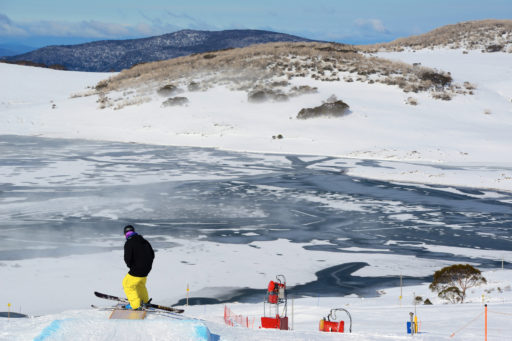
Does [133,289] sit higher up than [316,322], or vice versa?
[133,289]

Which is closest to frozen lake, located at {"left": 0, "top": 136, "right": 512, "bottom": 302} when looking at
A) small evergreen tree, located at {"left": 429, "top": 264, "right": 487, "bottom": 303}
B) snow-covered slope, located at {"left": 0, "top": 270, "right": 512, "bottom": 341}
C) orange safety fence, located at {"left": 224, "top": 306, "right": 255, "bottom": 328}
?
small evergreen tree, located at {"left": 429, "top": 264, "right": 487, "bottom": 303}

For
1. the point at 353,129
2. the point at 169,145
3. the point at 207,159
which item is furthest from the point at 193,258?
the point at 353,129

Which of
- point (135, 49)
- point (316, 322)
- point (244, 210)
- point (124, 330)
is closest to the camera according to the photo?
point (124, 330)

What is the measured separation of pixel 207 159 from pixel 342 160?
24.2 feet

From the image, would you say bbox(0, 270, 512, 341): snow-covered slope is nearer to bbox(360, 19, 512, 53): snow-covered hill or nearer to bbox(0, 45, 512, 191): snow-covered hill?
bbox(0, 45, 512, 191): snow-covered hill

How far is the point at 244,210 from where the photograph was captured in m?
22.2

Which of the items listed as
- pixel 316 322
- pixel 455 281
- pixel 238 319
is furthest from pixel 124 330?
pixel 455 281

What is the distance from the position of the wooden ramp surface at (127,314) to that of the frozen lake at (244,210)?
579 centimetres

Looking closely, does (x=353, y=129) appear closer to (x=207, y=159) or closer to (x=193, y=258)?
(x=207, y=159)

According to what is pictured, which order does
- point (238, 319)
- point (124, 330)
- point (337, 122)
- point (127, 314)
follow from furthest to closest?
point (337, 122), point (238, 319), point (127, 314), point (124, 330)

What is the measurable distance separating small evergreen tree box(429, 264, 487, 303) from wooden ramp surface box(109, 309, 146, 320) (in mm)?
7603

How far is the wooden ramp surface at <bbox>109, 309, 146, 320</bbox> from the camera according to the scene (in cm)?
827

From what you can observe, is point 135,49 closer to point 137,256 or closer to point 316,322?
point 316,322

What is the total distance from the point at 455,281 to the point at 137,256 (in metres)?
8.50
